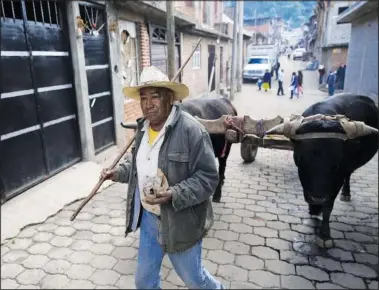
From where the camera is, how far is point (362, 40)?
246 centimetres

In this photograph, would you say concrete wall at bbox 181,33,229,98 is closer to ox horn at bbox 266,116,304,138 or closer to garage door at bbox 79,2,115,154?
garage door at bbox 79,2,115,154

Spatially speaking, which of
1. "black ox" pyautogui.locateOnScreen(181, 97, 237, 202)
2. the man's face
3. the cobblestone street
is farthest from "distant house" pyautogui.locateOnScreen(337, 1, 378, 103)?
"black ox" pyautogui.locateOnScreen(181, 97, 237, 202)

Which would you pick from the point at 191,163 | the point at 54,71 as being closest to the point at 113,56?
the point at 54,71

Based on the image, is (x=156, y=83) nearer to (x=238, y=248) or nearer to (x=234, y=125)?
(x=234, y=125)

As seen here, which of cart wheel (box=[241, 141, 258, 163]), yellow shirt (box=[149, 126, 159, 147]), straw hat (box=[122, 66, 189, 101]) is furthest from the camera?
cart wheel (box=[241, 141, 258, 163])

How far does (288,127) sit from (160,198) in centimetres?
158

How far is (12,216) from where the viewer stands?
3402 millimetres

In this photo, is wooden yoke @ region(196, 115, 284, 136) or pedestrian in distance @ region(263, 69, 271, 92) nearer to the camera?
wooden yoke @ region(196, 115, 284, 136)

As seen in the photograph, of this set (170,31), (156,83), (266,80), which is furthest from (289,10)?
(170,31)

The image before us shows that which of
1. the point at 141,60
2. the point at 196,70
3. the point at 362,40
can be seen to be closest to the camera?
the point at 362,40

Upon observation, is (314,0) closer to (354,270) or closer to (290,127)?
(290,127)

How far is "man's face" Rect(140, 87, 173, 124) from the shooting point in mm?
1910

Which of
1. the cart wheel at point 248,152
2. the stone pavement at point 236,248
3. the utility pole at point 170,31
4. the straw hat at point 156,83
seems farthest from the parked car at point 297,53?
the cart wheel at point 248,152

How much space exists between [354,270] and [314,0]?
2.64 m
